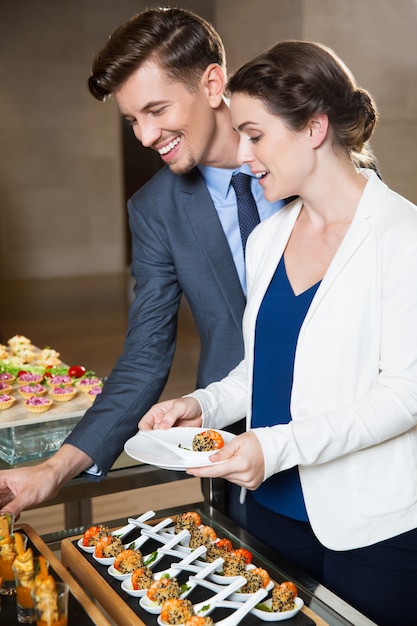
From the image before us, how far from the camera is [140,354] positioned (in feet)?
7.54

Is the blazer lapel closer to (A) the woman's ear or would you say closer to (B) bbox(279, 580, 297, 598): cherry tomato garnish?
(A) the woman's ear

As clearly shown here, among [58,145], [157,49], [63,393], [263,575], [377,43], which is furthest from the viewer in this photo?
[58,145]

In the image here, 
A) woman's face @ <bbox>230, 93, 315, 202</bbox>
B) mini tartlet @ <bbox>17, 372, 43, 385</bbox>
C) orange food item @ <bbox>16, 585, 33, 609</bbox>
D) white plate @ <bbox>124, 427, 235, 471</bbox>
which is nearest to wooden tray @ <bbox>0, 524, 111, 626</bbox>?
orange food item @ <bbox>16, 585, 33, 609</bbox>

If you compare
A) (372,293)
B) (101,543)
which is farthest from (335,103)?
(101,543)

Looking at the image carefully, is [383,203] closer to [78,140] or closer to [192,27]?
[192,27]

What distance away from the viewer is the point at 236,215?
93.7 inches

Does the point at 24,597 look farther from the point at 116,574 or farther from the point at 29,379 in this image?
the point at 29,379

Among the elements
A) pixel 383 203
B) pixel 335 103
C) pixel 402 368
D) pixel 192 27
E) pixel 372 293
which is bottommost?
pixel 402 368

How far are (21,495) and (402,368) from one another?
0.92m

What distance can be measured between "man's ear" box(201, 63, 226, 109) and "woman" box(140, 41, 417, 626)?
400 mm

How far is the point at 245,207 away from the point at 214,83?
1.17 ft

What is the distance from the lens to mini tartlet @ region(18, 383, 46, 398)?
113 inches

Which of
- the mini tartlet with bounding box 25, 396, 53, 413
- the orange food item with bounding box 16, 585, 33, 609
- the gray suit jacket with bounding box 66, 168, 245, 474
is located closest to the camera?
the orange food item with bounding box 16, 585, 33, 609

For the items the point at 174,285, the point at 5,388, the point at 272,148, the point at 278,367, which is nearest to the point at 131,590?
the point at 278,367
